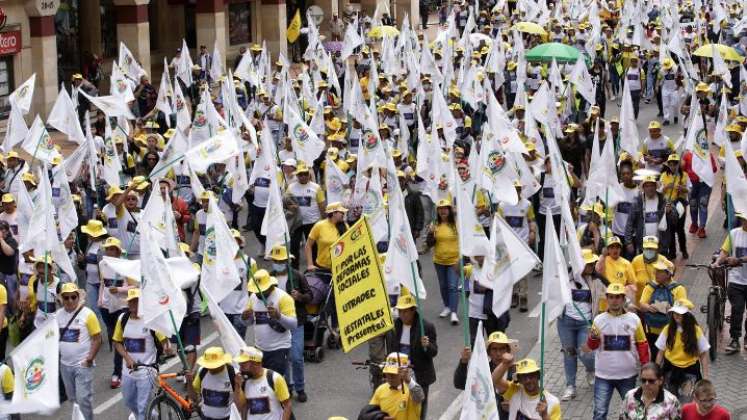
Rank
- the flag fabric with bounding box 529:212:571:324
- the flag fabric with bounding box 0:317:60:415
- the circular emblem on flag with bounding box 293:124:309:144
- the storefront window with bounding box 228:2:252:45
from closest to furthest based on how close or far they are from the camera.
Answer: the flag fabric with bounding box 0:317:60:415 < the flag fabric with bounding box 529:212:571:324 < the circular emblem on flag with bounding box 293:124:309:144 < the storefront window with bounding box 228:2:252:45

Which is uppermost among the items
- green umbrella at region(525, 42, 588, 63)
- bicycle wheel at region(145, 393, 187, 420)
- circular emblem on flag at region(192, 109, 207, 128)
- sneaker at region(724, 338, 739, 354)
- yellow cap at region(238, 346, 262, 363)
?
green umbrella at region(525, 42, 588, 63)

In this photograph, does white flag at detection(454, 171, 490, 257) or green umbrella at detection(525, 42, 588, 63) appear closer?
white flag at detection(454, 171, 490, 257)

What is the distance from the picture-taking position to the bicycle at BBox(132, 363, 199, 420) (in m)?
11.5

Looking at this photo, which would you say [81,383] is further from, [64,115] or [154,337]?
[64,115]

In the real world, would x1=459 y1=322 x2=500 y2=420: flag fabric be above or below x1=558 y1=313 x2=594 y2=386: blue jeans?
above

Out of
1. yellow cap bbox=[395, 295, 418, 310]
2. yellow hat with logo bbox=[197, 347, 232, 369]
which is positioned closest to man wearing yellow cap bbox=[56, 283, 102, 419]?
yellow hat with logo bbox=[197, 347, 232, 369]

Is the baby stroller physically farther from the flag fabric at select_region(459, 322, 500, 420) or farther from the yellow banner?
the flag fabric at select_region(459, 322, 500, 420)

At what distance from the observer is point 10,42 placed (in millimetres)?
28562

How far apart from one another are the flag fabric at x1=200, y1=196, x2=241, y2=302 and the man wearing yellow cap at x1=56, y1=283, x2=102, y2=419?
114 cm

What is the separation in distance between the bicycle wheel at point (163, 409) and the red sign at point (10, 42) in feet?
59.6

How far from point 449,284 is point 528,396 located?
5.51 meters

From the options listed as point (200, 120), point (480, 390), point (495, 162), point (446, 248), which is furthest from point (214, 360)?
point (200, 120)

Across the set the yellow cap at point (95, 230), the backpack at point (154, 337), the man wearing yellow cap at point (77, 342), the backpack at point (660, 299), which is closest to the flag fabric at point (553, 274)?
the backpack at point (660, 299)

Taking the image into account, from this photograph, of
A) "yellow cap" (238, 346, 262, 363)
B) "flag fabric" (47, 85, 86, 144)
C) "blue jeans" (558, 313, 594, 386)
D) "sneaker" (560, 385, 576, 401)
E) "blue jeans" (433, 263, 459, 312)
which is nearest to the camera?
"yellow cap" (238, 346, 262, 363)
